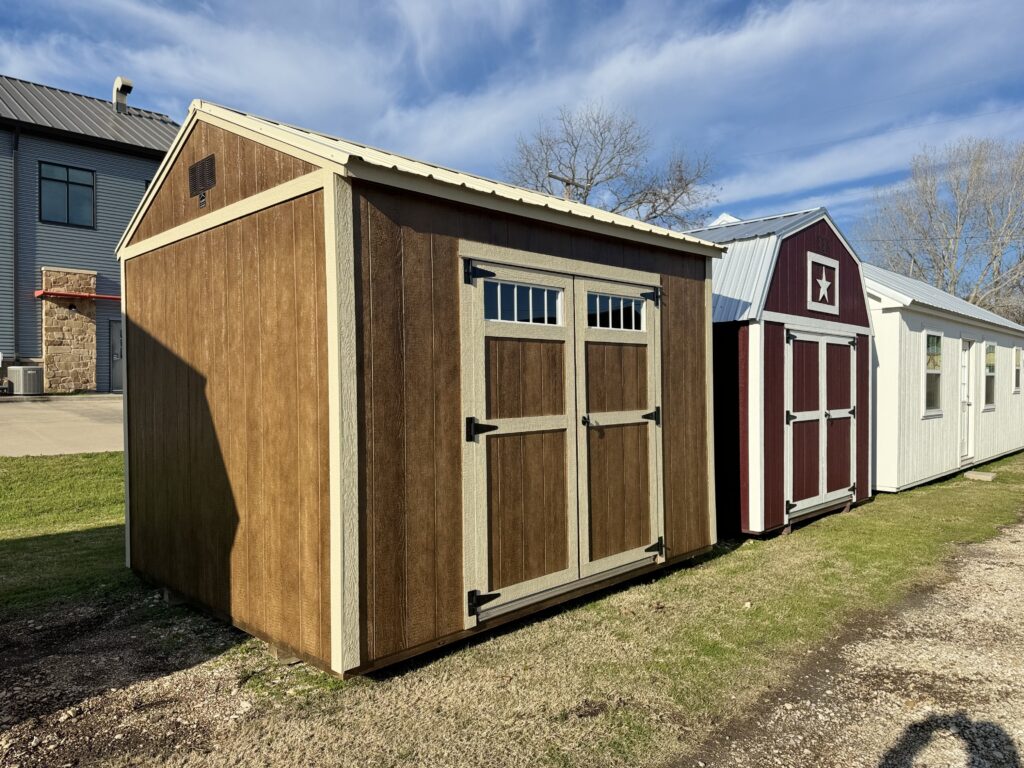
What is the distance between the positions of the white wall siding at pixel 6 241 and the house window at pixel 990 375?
1850 centimetres

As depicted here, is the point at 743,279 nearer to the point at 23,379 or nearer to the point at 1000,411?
the point at 1000,411

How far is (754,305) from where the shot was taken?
6.19 metres

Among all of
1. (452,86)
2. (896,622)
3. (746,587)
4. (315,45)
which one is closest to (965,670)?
(896,622)

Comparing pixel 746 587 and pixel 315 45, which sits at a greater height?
pixel 315 45

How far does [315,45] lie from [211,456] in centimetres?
605

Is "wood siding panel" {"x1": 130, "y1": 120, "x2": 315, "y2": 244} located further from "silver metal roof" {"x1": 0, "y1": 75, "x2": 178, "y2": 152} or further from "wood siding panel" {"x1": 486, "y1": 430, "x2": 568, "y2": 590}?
"silver metal roof" {"x1": 0, "y1": 75, "x2": 178, "y2": 152}

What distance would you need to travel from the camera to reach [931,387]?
9.58 metres

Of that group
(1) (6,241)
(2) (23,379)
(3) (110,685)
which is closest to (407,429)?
(3) (110,685)

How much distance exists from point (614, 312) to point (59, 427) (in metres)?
9.33

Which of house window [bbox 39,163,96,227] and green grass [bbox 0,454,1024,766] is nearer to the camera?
green grass [bbox 0,454,1024,766]

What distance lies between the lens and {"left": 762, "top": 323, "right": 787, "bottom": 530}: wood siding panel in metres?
6.32

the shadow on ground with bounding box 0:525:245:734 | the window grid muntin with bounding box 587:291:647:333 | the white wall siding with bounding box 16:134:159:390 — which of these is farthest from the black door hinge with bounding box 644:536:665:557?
the white wall siding with bounding box 16:134:159:390

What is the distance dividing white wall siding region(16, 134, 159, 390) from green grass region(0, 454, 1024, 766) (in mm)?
10195

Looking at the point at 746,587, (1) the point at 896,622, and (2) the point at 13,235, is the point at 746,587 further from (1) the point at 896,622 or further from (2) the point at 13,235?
(2) the point at 13,235
